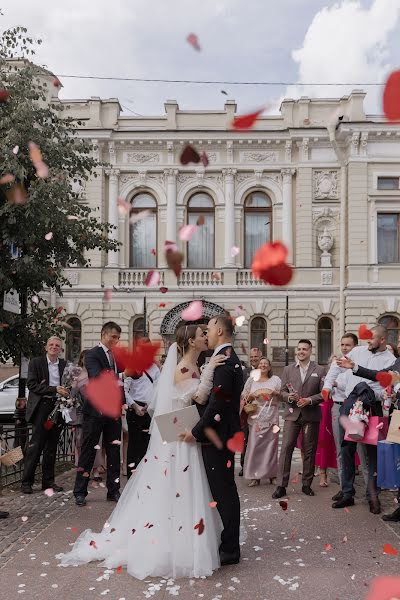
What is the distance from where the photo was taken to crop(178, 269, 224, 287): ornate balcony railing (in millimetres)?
29625

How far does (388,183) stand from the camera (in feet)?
97.1

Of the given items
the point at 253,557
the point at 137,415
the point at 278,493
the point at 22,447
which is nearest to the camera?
the point at 253,557

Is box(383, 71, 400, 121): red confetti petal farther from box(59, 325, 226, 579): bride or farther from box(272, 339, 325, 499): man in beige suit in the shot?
box(272, 339, 325, 499): man in beige suit

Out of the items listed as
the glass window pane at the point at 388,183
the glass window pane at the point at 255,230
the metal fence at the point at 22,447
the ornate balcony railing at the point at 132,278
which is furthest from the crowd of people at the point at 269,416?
the glass window pane at the point at 388,183

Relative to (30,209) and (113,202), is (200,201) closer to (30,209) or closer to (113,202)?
(113,202)

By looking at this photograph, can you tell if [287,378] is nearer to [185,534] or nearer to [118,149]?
[185,534]

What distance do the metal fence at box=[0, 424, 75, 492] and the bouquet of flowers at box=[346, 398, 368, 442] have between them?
179 inches

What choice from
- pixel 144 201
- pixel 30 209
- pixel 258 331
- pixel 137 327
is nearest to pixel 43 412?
pixel 30 209

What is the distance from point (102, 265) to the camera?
97.7 feet

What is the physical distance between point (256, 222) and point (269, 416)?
21282 mm

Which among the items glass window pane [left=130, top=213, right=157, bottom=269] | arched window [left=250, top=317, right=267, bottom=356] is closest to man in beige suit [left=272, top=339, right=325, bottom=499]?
arched window [left=250, top=317, right=267, bottom=356]

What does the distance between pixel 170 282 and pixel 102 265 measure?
2979 mm

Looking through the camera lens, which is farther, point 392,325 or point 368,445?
point 392,325

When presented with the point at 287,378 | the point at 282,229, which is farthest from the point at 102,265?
the point at 287,378
